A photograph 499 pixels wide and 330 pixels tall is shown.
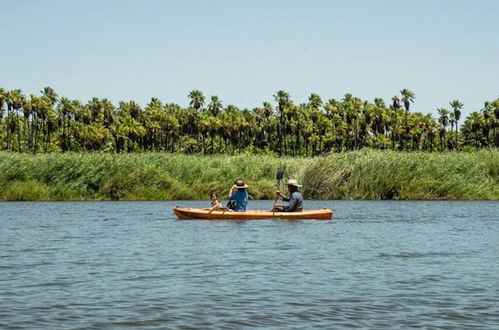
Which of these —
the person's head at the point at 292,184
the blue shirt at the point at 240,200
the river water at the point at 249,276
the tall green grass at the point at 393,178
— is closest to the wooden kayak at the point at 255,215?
the blue shirt at the point at 240,200

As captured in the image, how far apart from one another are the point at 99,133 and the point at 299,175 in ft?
184

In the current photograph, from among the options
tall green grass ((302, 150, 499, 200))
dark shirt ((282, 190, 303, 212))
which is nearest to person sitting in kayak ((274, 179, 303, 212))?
dark shirt ((282, 190, 303, 212))

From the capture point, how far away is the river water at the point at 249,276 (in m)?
11.0

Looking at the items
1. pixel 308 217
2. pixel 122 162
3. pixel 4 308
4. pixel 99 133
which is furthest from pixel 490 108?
pixel 4 308

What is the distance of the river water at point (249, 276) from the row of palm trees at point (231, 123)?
8138cm

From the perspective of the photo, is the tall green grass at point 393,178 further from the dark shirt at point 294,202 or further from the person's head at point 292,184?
the person's head at point 292,184

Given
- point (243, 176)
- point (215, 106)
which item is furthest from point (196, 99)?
point (243, 176)

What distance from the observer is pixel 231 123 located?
113938 mm

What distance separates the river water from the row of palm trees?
8138cm

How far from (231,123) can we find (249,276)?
326 feet

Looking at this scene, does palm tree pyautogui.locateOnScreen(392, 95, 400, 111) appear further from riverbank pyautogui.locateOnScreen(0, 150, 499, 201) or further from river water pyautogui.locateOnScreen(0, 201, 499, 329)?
river water pyautogui.locateOnScreen(0, 201, 499, 329)

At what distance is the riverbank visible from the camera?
49.2 meters

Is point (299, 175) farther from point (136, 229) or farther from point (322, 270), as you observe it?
point (322, 270)

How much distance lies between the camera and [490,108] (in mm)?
115688
